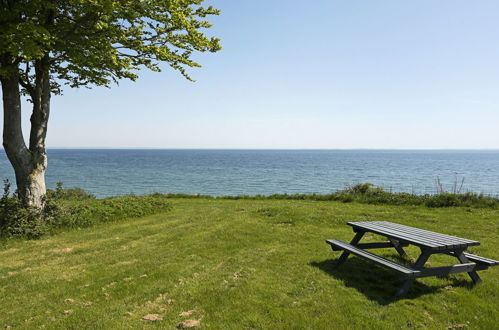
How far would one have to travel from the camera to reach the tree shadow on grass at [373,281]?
616 cm

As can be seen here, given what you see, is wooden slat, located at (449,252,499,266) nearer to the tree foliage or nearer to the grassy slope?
the grassy slope

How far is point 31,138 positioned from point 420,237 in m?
14.6

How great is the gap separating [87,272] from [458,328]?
26.2 ft

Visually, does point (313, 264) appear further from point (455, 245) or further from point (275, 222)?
point (275, 222)

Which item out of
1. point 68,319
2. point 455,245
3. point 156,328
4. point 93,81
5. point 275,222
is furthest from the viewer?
point 93,81

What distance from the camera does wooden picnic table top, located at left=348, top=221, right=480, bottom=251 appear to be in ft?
19.5

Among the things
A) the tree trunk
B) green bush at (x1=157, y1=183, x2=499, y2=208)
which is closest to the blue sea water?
green bush at (x1=157, y1=183, x2=499, y2=208)

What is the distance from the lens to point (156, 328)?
16.5 feet

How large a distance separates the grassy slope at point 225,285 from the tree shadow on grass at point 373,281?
2 cm

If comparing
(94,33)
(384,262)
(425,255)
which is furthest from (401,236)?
(94,33)

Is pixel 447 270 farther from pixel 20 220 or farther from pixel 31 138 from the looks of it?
pixel 31 138

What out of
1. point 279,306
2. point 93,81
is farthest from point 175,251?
point 93,81

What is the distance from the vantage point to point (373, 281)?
6934 millimetres

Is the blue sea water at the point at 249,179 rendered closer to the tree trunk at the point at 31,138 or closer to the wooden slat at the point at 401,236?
the wooden slat at the point at 401,236
